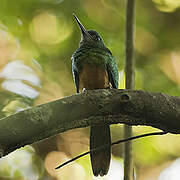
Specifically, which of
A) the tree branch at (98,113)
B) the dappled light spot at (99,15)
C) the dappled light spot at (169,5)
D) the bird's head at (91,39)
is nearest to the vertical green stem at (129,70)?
the tree branch at (98,113)

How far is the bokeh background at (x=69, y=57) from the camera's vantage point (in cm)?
358

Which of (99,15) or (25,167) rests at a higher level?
(99,15)

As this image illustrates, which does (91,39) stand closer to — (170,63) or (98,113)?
(170,63)

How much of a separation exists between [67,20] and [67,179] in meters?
1.53

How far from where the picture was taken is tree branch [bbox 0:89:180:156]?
4.98 feet

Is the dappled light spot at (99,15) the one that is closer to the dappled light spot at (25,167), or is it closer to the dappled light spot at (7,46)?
the dappled light spot at (7,46)

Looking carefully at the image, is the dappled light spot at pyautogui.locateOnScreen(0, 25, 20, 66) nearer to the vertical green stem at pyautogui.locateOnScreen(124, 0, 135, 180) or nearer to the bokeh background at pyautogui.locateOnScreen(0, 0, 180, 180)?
the bokeh background at pyautogui.locateOnScreen(0, 0, 180, 180)

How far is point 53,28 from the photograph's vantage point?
13.6 feet

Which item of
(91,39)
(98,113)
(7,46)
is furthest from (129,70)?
(7,46)

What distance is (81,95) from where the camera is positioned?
5.71ft

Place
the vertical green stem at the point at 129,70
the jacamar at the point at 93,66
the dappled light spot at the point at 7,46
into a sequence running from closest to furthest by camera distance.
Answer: the vertical green stem at the point at 129,70
the jacamar at the point at 93,66
the dappled light spot at the point at 7,46

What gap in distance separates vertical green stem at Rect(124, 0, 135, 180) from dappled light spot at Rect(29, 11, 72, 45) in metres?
1.36

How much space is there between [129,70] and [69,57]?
1.48 metres

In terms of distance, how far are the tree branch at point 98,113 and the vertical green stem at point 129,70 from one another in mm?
495
